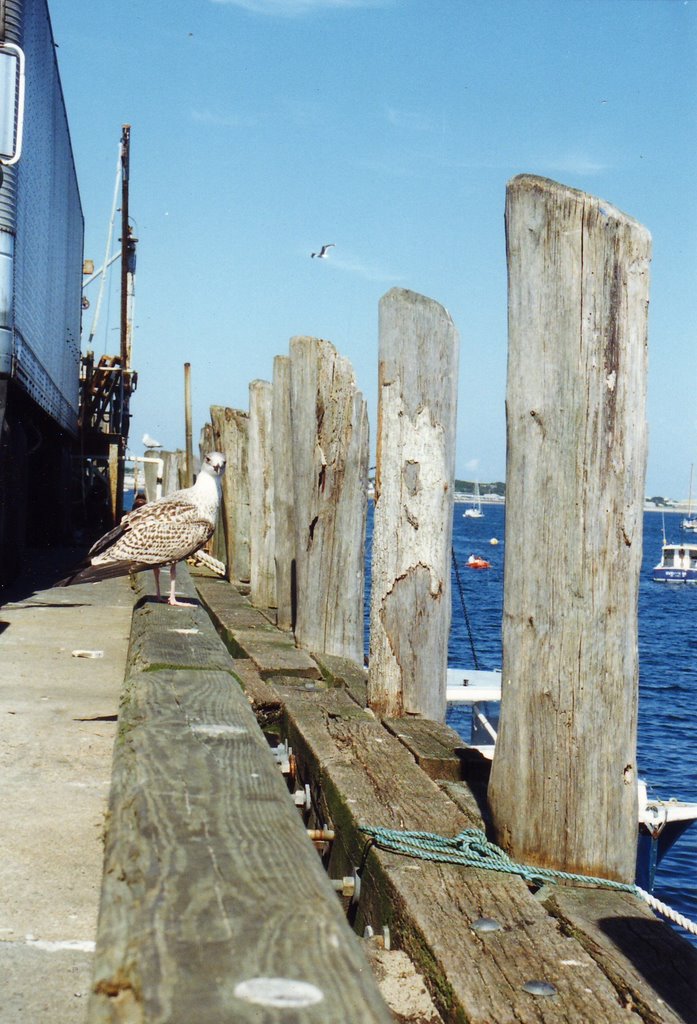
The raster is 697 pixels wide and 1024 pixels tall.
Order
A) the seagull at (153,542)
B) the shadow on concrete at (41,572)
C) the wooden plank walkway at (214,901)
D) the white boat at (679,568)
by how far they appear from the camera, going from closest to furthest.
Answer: the wooden plank walkway at (214,901), the seagull at (153,542), the shadow on concrete at (41,572), the white boat at (679,568)

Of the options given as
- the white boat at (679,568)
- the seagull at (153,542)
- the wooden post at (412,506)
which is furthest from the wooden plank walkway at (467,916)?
the white boat at (679,568)

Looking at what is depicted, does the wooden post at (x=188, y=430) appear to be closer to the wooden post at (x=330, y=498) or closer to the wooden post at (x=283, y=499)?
the wooden post at (x=283, y=499)

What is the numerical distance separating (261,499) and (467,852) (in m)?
7.74

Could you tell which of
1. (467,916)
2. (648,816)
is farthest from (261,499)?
(467,916)

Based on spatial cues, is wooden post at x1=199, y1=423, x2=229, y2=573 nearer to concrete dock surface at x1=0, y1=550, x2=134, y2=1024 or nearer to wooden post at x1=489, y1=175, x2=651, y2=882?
concrete dock surface at x1=0, y1=550, x2=134, y2=1024

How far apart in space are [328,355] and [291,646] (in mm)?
1980

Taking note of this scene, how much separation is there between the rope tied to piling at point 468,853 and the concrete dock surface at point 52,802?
932 millimetres

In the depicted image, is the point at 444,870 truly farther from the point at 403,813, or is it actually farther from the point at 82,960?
the point at 82,960

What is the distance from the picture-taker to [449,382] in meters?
5.54

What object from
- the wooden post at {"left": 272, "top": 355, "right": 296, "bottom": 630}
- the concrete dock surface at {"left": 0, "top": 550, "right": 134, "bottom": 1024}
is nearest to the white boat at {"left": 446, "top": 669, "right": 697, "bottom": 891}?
the wooden post at {"left": 272, "top": 355, "right": 296, "bottom": 630}

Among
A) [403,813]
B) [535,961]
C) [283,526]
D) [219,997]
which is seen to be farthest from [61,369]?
[219,997]

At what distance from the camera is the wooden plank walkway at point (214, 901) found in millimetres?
1296

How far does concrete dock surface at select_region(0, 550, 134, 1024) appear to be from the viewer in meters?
2.95

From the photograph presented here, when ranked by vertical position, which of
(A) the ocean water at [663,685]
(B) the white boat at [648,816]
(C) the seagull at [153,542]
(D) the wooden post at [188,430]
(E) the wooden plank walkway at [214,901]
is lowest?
(A) the ocean water at [663,685]
